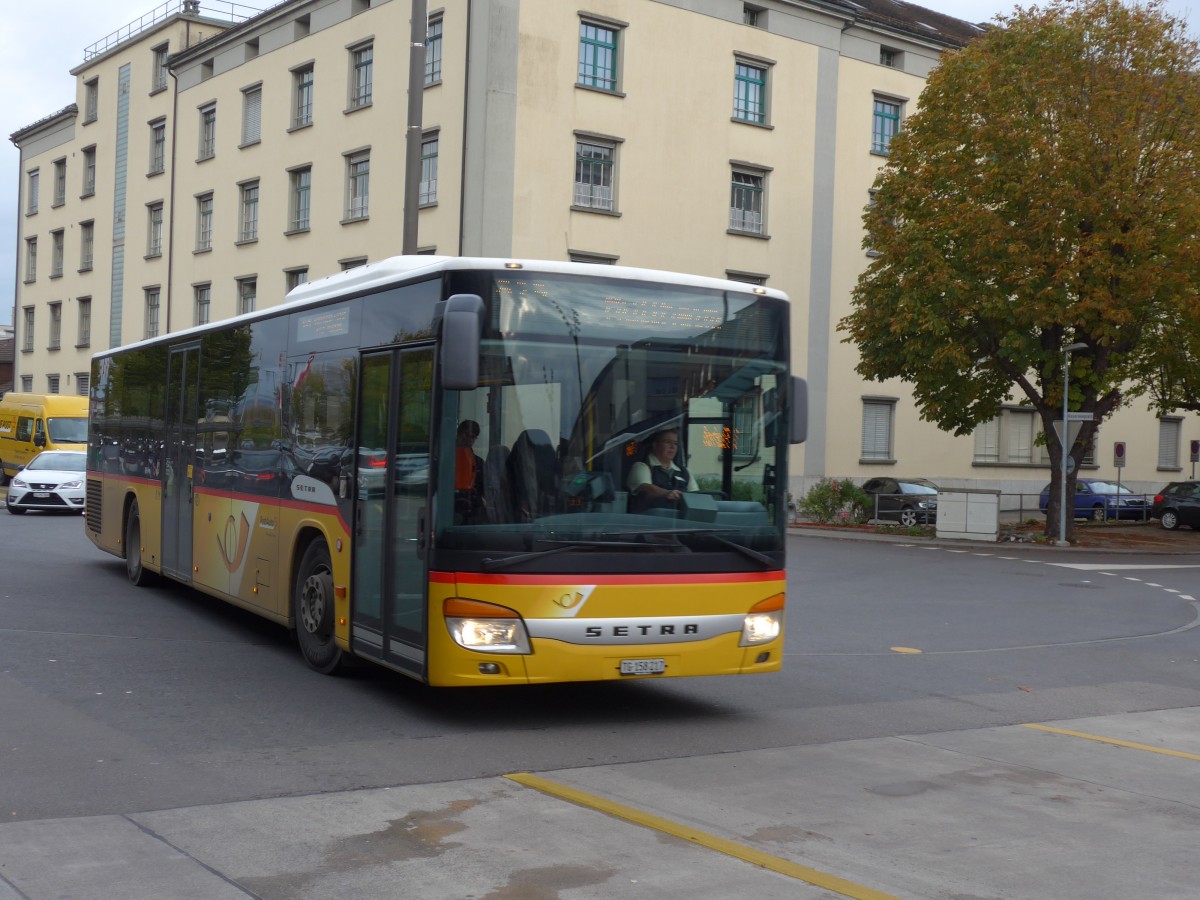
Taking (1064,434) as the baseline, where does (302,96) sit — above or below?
above

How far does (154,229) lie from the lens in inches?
1922

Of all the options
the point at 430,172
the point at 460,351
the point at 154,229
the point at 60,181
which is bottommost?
the point at 460,351

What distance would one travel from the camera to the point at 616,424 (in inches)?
327

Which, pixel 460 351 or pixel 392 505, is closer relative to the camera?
pixel 460 351

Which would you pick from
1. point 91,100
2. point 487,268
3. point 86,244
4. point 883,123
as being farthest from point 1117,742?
point 91,100

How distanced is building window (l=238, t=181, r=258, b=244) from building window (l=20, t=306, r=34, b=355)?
1999 cm

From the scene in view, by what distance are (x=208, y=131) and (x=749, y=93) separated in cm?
1864

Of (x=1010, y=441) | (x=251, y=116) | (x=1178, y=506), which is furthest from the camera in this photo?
(x=1010, y=441)

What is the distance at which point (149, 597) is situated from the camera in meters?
14.8

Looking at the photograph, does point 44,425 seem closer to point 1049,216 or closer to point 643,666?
point 1049,216

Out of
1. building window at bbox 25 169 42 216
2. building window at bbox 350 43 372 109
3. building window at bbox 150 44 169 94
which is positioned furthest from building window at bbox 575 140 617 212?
building window at bbox 25 169 42 216

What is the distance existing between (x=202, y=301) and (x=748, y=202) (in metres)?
18.8

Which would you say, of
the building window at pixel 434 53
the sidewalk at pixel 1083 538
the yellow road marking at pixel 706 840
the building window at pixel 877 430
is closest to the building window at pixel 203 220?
the building window at pixel 434 53

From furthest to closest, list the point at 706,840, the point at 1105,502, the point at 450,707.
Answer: the point at 1105,502, the point at 450,707, the point at 706,840
